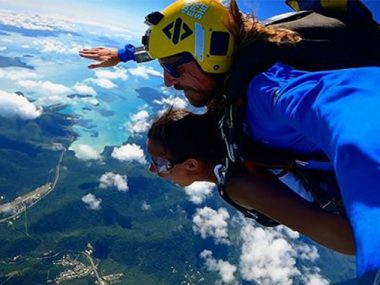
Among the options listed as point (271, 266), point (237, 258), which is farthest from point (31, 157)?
point (271, 266)

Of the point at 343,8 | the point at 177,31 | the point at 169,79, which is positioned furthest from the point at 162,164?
the point at 343,8

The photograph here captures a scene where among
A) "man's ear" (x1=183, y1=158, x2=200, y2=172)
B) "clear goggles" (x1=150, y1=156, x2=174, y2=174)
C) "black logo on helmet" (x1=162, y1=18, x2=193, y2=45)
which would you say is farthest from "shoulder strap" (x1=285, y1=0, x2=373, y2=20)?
"clear goggles" (x1=150, y1=156, x2=174, y2=174)

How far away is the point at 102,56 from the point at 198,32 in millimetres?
1621

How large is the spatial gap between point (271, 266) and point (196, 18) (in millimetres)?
126626

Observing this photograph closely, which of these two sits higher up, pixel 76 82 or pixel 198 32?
pixel 198 32

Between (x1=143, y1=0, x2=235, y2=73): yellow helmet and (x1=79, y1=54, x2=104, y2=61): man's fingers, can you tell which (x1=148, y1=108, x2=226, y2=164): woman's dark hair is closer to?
(x1=143, y1=0, x2=235, y2=73): yellow helmet

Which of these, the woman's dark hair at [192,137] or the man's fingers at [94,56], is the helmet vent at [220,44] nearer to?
the woman's dark hair at [192,137]

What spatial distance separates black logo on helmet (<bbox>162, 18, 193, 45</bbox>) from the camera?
229cm

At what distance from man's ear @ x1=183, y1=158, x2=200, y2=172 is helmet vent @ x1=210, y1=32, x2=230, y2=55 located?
71 centimetres

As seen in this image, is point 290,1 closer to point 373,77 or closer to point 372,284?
point 373,77

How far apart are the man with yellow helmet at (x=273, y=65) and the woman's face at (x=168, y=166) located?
1.33 ft

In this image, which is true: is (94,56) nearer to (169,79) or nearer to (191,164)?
(169,79)

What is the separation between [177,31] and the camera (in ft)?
7.69

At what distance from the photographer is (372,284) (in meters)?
0.64
